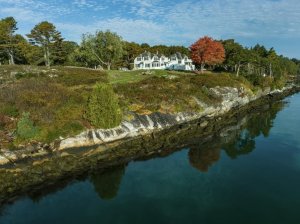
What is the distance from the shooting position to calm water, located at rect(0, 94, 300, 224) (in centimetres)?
2200

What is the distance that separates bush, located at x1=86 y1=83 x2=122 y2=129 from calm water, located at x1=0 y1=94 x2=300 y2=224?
7.18 m

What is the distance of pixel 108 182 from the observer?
27.9 metres

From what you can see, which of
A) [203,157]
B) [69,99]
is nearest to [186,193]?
[203,157]

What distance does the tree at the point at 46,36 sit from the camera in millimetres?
90188

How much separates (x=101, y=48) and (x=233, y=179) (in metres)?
63.9

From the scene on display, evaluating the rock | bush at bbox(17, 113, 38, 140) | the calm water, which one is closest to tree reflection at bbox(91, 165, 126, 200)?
the calm water

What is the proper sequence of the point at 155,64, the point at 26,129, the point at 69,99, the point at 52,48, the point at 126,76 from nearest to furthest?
the point at 26,129 → the point at 69,99 → the point at 126,76 → the point at 52,48 → the point at 155,64

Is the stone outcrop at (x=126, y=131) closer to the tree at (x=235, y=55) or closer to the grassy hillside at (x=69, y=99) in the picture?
the grassy hillside at (x=69, y=99)

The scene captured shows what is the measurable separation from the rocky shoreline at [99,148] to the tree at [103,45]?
40256 millimetres

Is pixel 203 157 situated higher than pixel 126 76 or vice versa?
pixel 126 76

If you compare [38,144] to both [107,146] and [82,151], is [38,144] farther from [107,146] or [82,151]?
[107,146]

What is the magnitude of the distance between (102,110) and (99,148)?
16.2 feet

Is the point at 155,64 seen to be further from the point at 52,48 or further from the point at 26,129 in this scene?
the point at 26,129

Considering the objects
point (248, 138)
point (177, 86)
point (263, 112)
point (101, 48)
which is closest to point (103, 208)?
point (248, 138)
